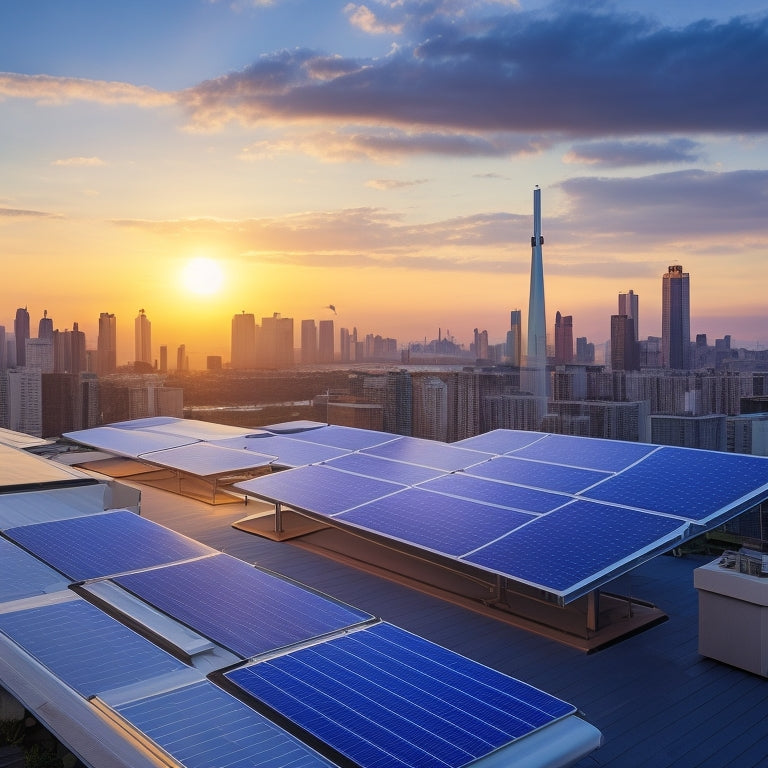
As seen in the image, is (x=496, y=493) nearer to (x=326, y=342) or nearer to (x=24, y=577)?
(x=24, y=577)

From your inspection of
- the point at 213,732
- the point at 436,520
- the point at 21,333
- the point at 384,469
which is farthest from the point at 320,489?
the point at 21,333

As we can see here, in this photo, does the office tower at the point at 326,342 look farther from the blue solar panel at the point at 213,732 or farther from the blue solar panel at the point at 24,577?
the blue solar panel at the point at 213,732

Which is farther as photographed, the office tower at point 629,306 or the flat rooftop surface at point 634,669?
the office tower at point 629,306

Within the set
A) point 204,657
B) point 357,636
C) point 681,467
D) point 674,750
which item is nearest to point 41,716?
point 204,657

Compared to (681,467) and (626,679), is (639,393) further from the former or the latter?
(626,679)

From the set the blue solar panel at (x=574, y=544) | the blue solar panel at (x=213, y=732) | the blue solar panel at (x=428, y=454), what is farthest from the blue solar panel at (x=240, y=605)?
the blue solar panel at (x=428, y=454)

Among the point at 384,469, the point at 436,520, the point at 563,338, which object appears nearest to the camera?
the point at 436,520
